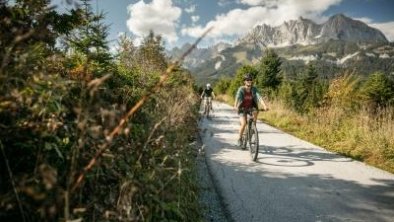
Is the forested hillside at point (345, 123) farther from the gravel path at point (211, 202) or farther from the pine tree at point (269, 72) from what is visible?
the pine tree at point (269, 72)

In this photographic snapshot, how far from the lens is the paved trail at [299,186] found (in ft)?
18.0

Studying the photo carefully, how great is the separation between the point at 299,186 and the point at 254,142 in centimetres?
251

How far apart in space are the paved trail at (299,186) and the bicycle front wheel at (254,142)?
20 centimetres

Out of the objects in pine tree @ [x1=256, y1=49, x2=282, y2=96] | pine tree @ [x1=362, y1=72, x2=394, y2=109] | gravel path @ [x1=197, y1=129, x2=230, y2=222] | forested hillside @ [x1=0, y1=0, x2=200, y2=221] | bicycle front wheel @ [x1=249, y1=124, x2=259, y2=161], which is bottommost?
gravel path @ [x1=197, y1=129, x2=230, y2=222]

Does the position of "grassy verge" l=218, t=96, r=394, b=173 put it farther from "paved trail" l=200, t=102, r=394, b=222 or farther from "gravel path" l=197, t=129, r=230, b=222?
"gravel path" l=197, t=129, r=230, b=222

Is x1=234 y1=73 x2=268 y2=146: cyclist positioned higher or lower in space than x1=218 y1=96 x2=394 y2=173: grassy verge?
higher

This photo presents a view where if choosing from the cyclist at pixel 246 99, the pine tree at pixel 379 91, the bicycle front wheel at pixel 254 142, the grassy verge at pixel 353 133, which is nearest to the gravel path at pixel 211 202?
the bicycle front wheel at pixel 254 142

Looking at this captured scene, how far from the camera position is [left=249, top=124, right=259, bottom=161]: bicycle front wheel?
8.93 metres

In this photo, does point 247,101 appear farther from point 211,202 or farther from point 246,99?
point 211,202

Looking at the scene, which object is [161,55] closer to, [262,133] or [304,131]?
[262,133]

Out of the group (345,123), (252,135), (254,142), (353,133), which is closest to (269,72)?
(345,123)

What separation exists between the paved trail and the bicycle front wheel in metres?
0.20

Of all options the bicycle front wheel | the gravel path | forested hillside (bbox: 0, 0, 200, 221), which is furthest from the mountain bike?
forested hillside (bbox: 0, 0, 200, 221)

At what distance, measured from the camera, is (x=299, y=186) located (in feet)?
22.4
